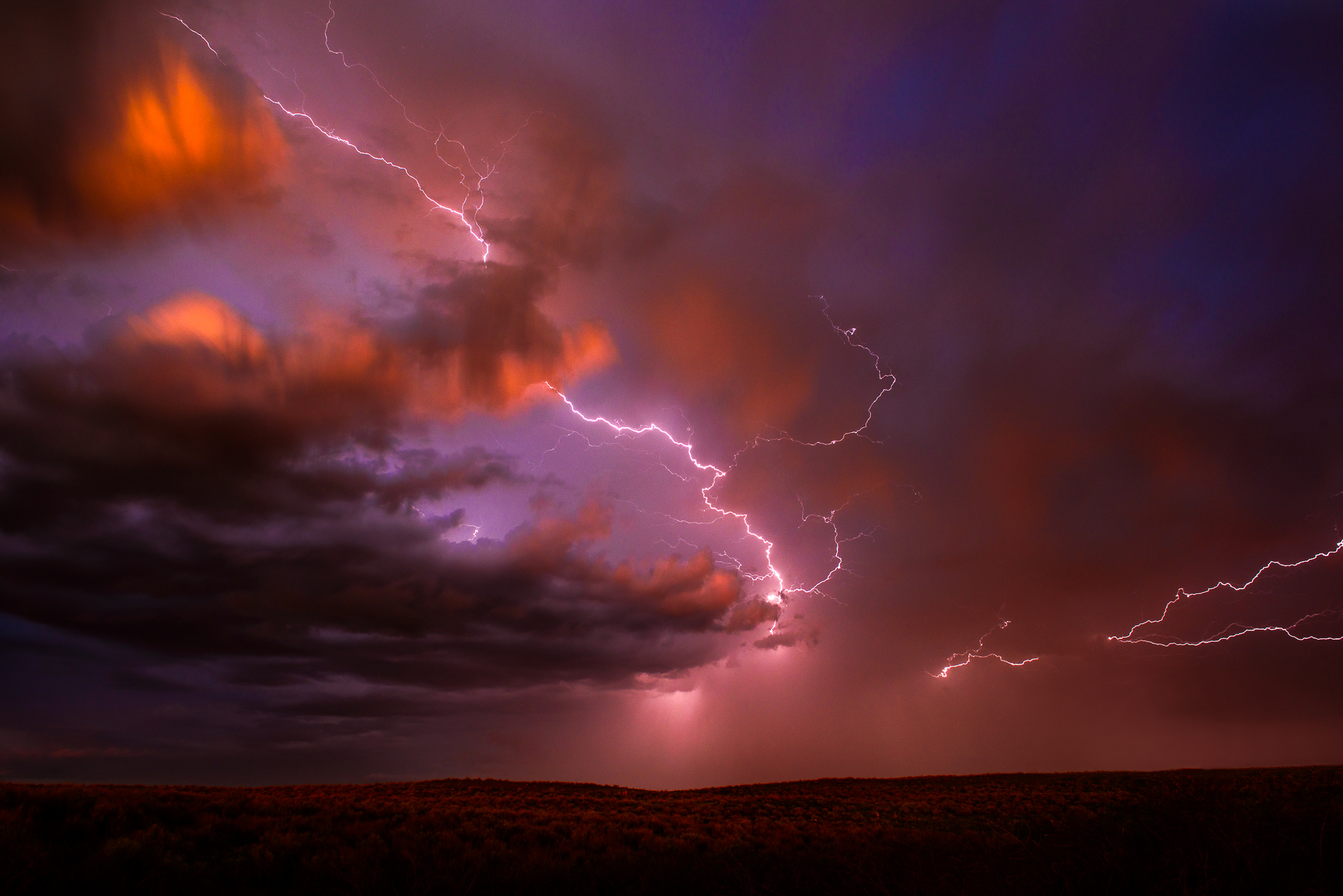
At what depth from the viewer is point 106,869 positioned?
6898mm

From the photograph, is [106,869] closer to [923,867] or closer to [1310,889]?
[923,867]

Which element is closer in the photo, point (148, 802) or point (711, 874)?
point (711, 874)

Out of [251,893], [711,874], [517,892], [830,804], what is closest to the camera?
[251,893]

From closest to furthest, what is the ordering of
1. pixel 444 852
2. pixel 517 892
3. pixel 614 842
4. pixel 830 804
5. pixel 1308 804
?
1. pixel 1308 804
2. pixel 517 892
3. pixel 444 852
4. pixel 614 842
5. pixel 830 804

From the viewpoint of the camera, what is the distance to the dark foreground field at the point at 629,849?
201 inches

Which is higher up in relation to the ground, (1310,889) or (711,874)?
(1310,889)

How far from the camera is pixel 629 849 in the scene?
11.0 meters

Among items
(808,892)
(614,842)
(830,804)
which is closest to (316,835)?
(614,842)

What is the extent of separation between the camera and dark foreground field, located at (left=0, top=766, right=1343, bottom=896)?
16.8ft

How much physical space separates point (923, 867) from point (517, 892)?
517 centimetres

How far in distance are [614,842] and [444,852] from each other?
340 centimetres

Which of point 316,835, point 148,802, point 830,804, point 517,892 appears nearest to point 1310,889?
point 517,892

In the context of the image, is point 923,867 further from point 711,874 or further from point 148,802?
point 148,802

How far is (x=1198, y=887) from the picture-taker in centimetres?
462
